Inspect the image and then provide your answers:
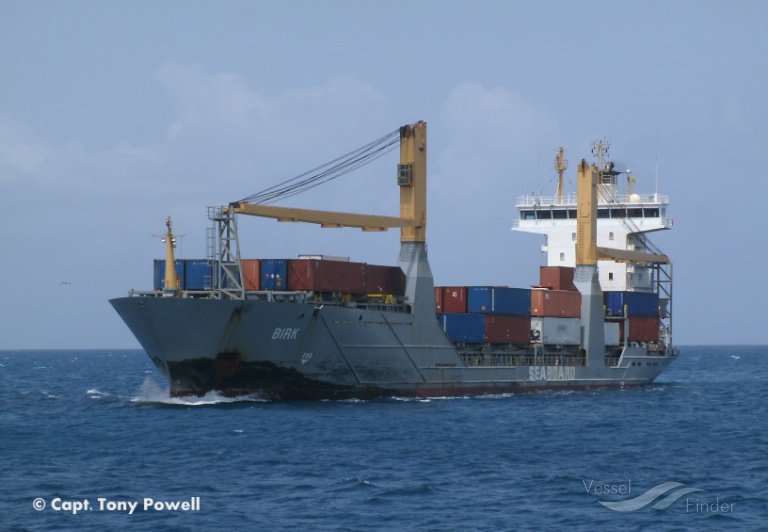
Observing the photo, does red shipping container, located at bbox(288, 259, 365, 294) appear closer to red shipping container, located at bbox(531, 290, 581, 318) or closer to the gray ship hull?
the gray ship hull

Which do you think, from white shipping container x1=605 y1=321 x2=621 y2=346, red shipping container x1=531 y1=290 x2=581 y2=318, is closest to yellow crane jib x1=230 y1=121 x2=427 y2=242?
red shipping container x1=531 y1=290 x2=581 y2=318

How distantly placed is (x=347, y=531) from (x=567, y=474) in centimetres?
817

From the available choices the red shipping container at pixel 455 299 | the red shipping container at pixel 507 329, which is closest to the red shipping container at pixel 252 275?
the red shipping container at pixel 455 299

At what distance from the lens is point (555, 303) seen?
55156 millimetres

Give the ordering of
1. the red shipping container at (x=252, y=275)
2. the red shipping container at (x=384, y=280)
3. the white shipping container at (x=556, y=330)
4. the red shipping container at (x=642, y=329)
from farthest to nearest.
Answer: the red shipping container at (x=642, y=329)
the white shipping container at (x=556, y=330)
the red shipping container at (x=384, y=280)
the red shipping container at (x=252, y=275)

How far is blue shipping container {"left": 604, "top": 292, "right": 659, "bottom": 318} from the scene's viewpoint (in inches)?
2406

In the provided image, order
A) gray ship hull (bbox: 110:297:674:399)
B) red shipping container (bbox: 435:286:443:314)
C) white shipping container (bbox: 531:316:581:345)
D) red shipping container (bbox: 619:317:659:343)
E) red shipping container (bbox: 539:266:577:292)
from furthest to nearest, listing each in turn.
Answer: red shipping container (bbox: 619:317:659:343) → red shipping container (bbox: 539:266:577:292) → white shipping container (bbox: 531:316:581:345) → red shipping container (bbox: 435:286:443:314) → gray ship hull (bbox: 110:297:674:399)

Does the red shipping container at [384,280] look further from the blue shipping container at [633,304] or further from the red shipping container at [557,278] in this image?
the blue shipping container at [633,304]

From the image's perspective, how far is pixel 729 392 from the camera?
6319 centimetres

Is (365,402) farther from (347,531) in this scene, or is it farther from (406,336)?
(347,531)

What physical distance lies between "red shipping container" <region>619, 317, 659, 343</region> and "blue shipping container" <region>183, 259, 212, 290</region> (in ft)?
89.3

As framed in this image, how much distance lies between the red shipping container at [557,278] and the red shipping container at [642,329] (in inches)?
179

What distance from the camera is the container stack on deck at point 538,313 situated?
50.3m

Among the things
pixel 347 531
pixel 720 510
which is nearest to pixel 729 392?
pixel 720 510
